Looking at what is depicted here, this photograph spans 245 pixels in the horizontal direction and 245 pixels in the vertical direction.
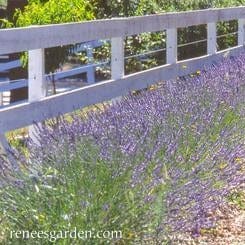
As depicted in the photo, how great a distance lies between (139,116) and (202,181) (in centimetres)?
120

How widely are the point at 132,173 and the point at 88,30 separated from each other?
3278 mm

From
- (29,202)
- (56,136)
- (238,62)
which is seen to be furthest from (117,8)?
(29,202)

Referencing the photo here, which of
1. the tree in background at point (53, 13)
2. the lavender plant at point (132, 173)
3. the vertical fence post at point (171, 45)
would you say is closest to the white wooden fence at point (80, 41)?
the vertical fence post at point (171, 45)

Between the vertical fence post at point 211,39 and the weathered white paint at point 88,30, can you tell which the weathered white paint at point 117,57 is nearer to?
the weathered white paint at point 88,30

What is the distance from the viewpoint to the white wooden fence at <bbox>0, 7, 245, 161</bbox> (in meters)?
6.29

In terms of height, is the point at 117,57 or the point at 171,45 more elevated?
the point at 117,57

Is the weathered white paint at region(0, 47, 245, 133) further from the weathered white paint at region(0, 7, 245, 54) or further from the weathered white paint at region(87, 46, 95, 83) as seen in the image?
the weathered white paint at region(87, 46, 95, 83)

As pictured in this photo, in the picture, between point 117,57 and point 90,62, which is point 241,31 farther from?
point 117,57

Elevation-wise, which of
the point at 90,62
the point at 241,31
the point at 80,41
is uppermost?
the point at 80,41

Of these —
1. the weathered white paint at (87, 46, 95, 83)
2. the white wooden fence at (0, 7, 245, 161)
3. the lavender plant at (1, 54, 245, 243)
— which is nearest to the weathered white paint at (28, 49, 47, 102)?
the white wooden fence at (0, 7, 245, 161)

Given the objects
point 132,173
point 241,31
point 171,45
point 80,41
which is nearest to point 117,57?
point 80,41

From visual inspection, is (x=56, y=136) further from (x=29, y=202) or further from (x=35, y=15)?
(x=35, y=15)

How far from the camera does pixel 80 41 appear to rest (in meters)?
7.46

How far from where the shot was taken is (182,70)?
408 inches
